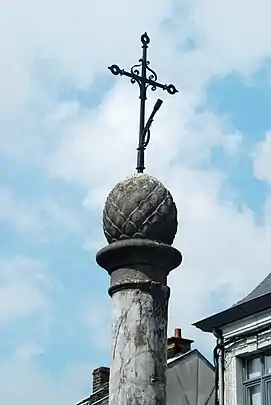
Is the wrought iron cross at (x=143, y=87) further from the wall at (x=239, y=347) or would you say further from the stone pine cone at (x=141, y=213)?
the wall at (x=239, y=347)

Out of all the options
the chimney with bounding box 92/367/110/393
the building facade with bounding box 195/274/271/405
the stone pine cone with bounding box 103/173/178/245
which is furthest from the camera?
the chimney with bounding box 92/367/110/393

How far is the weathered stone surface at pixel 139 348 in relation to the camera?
4.32 meters

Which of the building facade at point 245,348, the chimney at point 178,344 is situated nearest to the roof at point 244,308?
the building facade at point 245,348

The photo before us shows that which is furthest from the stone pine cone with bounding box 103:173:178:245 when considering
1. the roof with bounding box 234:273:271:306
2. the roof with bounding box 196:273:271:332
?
the roof with bounding box 234:273:271:306

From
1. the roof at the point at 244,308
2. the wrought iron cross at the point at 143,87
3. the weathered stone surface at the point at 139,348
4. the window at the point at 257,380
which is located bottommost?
the weathered stone surface at the point at 139,348

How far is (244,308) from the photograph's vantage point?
559 inches

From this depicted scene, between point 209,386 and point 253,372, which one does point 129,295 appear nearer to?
point 253,372

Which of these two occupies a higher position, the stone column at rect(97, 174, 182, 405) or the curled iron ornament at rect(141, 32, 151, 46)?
→ the curled iron ornament at rect(141, 32, 151, 46)

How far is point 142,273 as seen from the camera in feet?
15.1

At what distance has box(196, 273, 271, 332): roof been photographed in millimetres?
13898

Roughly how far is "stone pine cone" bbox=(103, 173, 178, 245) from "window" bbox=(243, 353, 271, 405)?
Answer: 9.43 meters

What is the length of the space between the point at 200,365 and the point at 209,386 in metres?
0.44

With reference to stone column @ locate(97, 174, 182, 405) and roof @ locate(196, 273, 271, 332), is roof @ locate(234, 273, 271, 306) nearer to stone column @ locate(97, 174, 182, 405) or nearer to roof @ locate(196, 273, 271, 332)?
roof @ locate(196, 273, 271, 332)

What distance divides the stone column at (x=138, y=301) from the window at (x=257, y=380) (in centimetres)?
943
